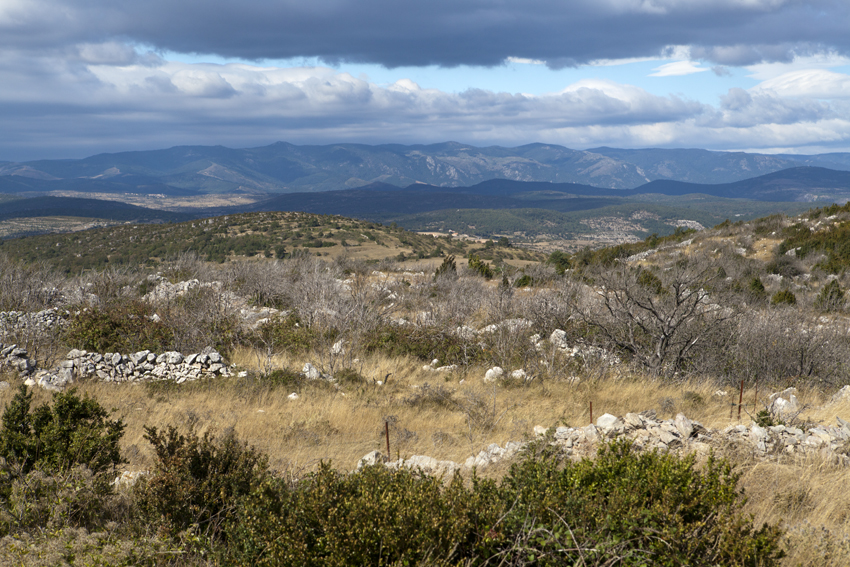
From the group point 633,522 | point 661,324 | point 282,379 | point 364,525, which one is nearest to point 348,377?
point 282,379

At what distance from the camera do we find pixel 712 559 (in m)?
3.26

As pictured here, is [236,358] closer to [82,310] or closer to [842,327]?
[82,310]

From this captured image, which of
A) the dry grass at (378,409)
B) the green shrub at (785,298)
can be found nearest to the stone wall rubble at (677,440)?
the dry grass at (378,409)

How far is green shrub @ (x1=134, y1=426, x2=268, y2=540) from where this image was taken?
418 centimetres

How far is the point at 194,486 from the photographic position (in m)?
4.30

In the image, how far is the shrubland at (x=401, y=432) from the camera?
3367mm

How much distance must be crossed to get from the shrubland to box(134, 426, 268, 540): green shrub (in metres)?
0.02

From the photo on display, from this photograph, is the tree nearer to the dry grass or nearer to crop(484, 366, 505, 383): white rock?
the dry grass

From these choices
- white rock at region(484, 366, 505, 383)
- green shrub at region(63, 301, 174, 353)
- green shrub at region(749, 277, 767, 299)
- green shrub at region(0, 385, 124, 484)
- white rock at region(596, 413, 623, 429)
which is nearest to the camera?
green shrub at region(0, 385, 124, 484)

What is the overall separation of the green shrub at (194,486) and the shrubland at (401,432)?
0.02 meters

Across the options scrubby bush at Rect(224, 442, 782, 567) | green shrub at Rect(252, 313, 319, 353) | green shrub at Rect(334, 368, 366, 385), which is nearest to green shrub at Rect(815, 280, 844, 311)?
green shrub at Rect(334, 368, 366, 385)

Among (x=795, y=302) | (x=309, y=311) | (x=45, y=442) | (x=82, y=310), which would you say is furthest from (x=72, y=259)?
(x=795, y=302)

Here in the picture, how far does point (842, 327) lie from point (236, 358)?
17.3 meters

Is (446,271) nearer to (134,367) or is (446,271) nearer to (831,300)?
(831,300)
